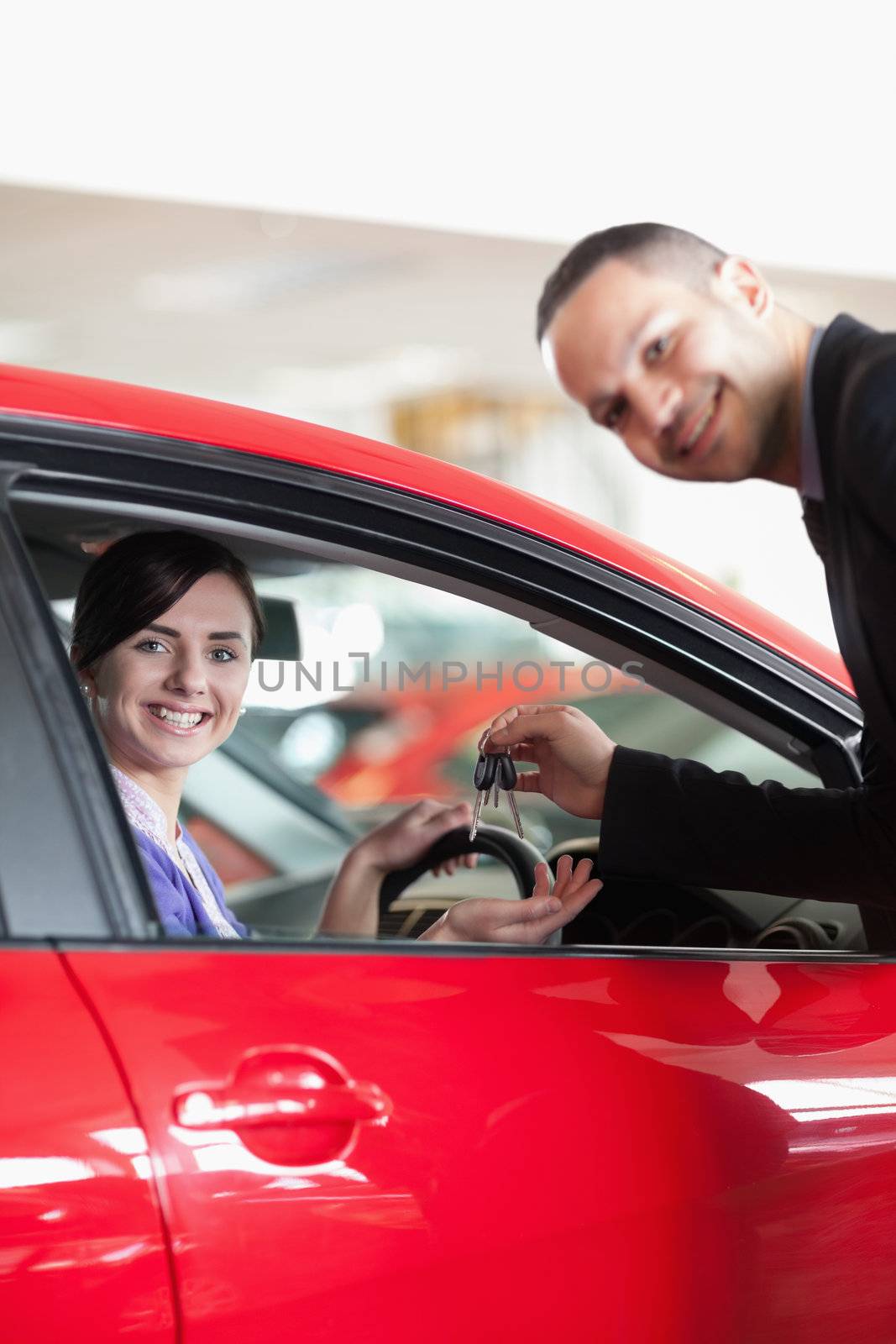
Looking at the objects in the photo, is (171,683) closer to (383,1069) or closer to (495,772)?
(495,772)

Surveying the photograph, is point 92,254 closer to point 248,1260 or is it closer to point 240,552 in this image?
point 240,552

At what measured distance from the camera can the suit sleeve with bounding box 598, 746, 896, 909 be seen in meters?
1.53

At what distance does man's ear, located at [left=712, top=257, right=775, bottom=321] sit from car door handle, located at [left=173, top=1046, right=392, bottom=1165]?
780 millimetres

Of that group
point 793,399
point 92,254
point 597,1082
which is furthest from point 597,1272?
point 92,254

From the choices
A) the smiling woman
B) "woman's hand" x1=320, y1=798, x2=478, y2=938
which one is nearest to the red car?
the smiling woman

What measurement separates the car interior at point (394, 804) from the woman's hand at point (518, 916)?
0.8 inches

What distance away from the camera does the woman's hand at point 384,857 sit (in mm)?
2145

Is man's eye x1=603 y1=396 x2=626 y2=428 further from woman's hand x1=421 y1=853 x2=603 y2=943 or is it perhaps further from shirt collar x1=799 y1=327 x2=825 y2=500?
woman's hand x1=421 y1=853 x2=603 y2=943

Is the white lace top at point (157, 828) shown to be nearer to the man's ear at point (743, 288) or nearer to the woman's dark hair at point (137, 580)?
the woman's dark hair at point (137, 580)

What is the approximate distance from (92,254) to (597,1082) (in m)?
9.55

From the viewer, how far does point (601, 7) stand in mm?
8555

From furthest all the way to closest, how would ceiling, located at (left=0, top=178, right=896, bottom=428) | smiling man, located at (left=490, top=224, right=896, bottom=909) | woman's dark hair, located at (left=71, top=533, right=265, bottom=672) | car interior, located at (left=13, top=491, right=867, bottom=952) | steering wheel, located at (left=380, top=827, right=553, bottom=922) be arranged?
ceiling, located at (left=0, top=178, right=896, bottom=428) → steering wheel, located at (left=380, top=827, right=553, bottom=922) → woman's dark hair, located at (left=71, top=533, right=265, bottom=672) → car interior, located at (left=13, top=491, right=867, bottom=952) → smiling man, located at (left=490, top=224, right=896, bottom=909)

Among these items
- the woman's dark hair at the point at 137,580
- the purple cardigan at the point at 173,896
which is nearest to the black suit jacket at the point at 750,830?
the purple cardigan at the point at 173,896

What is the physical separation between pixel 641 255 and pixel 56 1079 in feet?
2.91
